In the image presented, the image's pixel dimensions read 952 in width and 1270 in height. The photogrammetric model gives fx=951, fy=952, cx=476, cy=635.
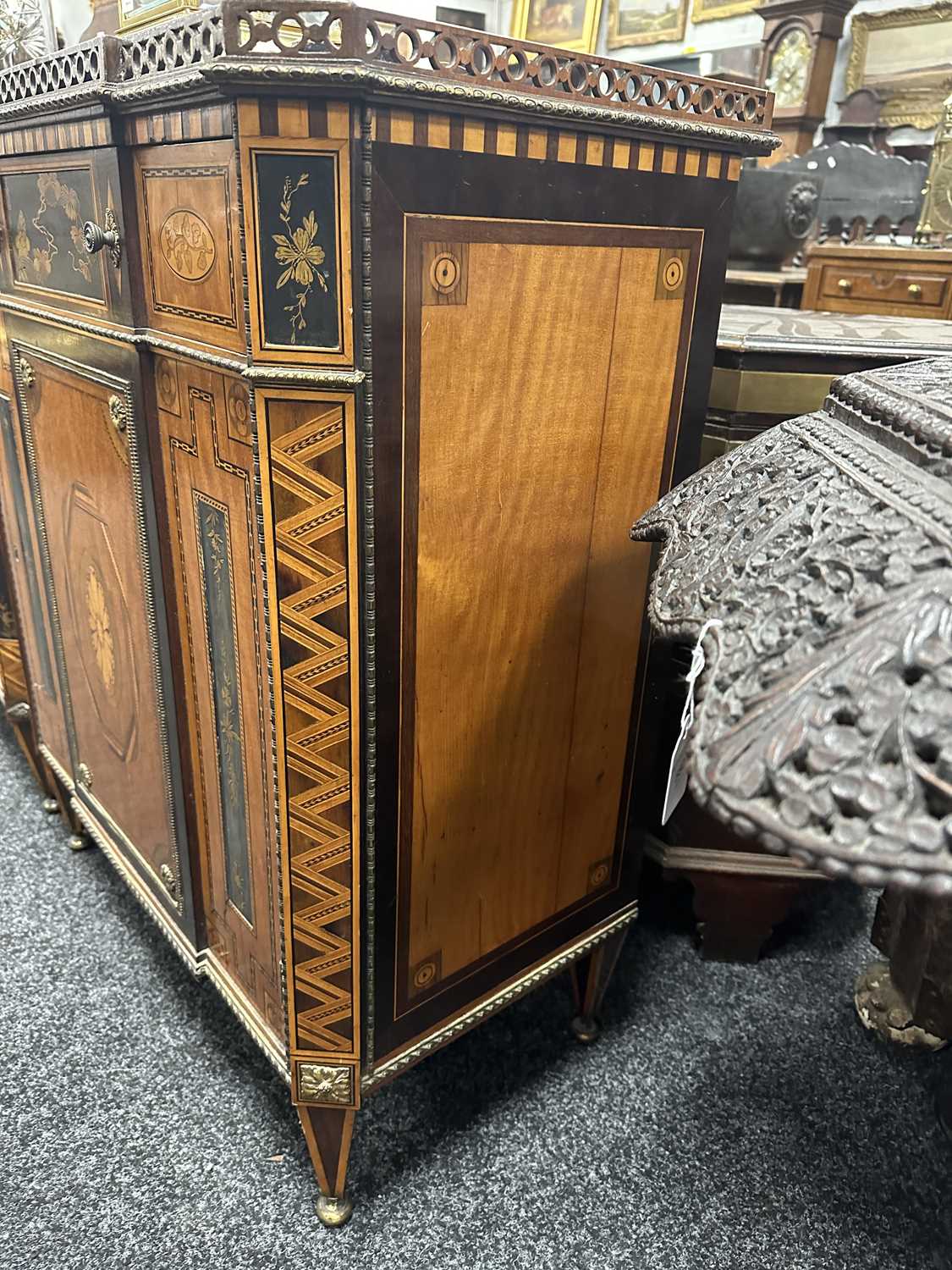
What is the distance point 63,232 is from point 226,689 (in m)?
0.64

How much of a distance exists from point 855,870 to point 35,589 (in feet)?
5.40

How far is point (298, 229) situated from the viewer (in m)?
0.85

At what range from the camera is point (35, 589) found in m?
1.79

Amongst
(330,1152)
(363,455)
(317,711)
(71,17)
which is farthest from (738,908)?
(71,17)

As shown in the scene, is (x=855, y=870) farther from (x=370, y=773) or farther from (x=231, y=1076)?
(x=231, y=1076)

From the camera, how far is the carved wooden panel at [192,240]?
0.89 m

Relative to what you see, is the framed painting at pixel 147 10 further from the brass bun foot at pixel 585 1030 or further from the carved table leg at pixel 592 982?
the brass bun foot at pixel 585 1030

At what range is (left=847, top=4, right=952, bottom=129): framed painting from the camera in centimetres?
482

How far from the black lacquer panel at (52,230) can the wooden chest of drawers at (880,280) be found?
7.65ft

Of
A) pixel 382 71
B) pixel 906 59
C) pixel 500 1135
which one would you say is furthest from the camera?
pixel 906 59

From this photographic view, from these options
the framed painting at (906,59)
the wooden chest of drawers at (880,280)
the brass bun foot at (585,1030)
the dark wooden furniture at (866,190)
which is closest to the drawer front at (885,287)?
the wooden chest of drawers at (880,280)

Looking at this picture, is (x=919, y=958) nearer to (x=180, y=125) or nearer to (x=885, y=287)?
(x=180, y=125)

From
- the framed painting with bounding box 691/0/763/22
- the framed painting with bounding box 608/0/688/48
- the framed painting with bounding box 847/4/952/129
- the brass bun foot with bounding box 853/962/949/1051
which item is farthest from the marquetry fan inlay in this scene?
the framed painting with bounding box 608/0/688/48

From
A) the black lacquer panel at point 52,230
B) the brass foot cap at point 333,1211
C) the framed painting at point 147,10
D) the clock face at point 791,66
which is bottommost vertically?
the brass foot cap at point 333,1211
